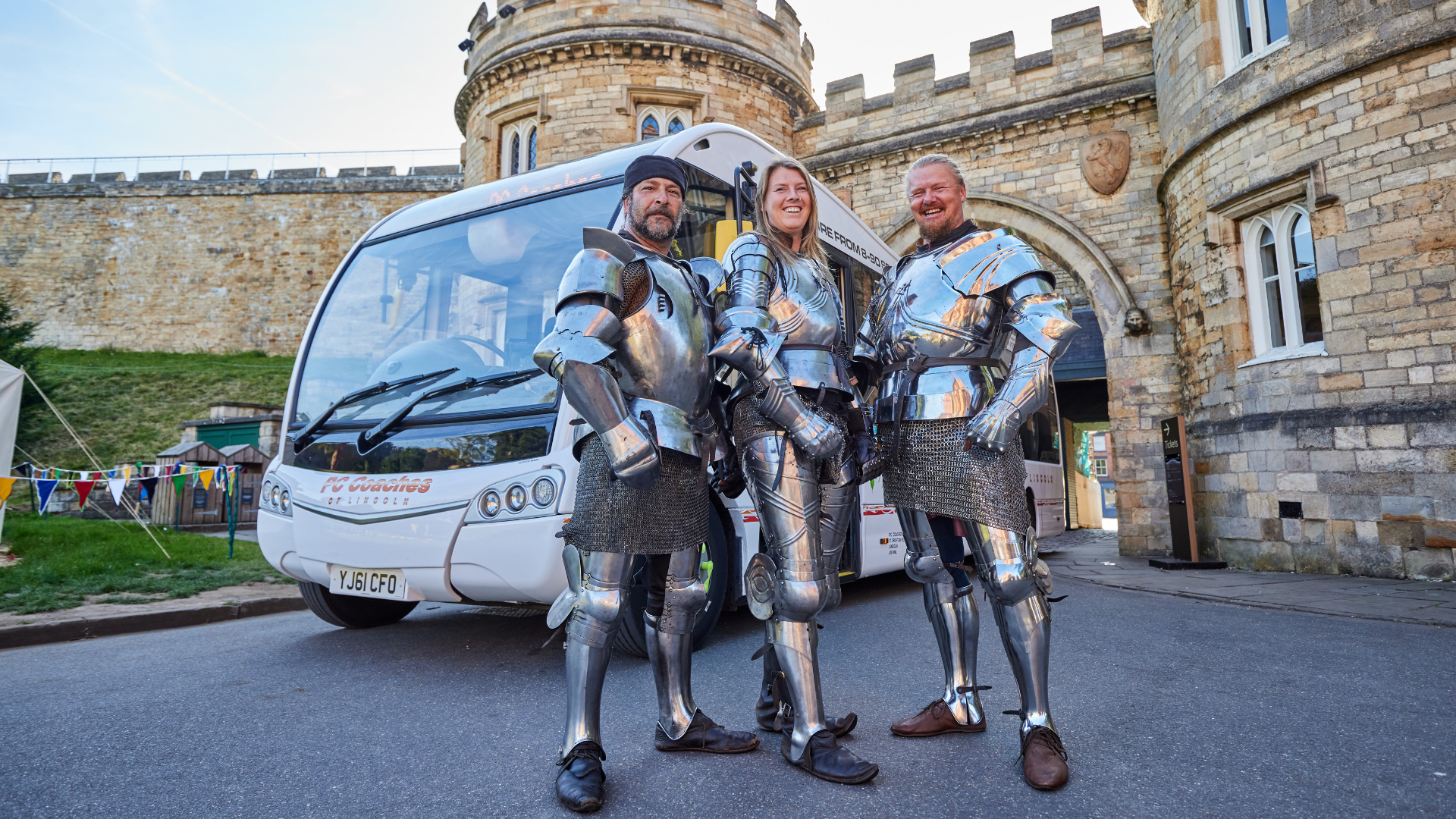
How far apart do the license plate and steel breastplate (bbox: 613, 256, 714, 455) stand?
184 centimetres

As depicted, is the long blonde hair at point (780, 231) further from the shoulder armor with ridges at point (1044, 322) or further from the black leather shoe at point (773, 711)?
the black leather shoe at point (773, 711)

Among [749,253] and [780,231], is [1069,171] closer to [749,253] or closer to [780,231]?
[780,231]

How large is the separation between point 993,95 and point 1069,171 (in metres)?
1.80

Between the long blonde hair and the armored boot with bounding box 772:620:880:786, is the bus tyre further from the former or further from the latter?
the long blonde hair

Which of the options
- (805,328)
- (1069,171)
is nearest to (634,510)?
(805,328)

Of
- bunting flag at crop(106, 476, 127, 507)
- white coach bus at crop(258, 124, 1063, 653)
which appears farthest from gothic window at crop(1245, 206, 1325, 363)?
bunting flag at crop(106, 476, 127, 507)

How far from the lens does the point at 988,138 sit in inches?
503

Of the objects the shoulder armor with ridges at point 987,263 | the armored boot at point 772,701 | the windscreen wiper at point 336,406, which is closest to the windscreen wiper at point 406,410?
the windscreen wiper at point 336,406

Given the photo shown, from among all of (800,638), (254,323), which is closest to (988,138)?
(800,638)

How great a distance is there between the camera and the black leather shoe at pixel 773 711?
2793 mm

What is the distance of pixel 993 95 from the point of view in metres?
12.7

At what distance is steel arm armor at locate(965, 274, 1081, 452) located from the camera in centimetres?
249

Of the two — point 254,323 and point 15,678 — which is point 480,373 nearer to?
point 15,678

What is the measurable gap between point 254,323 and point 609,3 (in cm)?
2668
